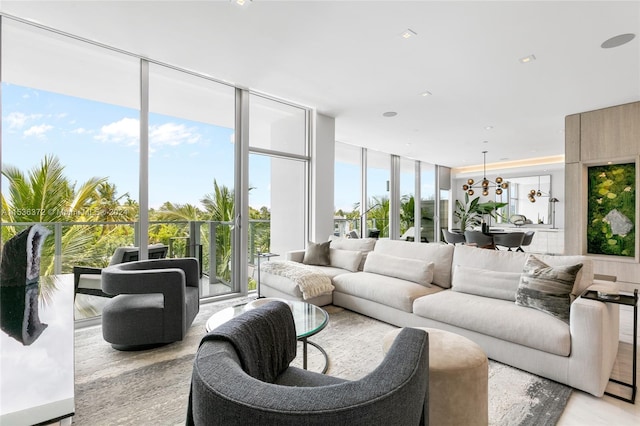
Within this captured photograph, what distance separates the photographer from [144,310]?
8.29ft

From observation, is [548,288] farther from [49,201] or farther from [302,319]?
[49,201]

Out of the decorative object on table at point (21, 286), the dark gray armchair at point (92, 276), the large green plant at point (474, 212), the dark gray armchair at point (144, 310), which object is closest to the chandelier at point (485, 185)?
the large green plant at point (474, 212)

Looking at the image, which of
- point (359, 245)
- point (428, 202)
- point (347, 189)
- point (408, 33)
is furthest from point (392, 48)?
point (428, 202)

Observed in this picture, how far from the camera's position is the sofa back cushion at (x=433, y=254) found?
3.34m

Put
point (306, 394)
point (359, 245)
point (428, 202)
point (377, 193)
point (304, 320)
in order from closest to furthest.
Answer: point (306, 394) < point (304, 320) < point (359, 245) < point (377, 193) < point (428, 202)

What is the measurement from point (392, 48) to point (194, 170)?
2841 mm

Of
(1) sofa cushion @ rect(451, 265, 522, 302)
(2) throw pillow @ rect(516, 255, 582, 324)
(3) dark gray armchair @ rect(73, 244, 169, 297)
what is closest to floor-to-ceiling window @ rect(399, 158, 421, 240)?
(1) sofa cushion @ rect(451, 265, 522, 302)

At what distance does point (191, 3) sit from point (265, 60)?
108 centimetres

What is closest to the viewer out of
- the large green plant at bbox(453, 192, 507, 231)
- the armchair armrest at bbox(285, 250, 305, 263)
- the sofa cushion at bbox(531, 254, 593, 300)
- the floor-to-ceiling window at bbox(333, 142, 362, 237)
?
the sofa cushion at bbox(531, 254, 593, 300)

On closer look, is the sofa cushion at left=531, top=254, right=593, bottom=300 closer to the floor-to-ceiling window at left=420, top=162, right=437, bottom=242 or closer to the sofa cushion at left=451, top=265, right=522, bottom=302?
the sofa cushion at left=451, top=265, right=522, bottom=302

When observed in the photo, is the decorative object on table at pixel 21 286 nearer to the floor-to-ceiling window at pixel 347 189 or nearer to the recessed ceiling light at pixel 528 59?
the recessed ceiling light at pixel 528 59

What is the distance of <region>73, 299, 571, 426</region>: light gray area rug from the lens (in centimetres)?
179

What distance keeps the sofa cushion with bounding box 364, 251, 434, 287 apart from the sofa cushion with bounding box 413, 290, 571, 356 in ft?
1.13

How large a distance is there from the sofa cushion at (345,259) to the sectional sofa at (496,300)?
26 mm
